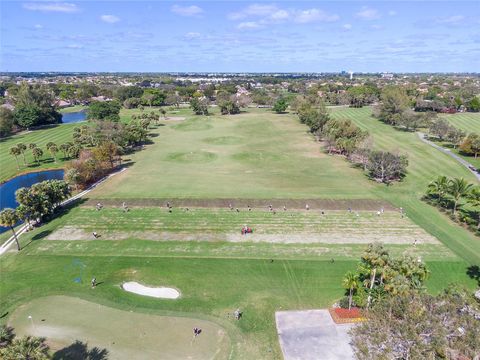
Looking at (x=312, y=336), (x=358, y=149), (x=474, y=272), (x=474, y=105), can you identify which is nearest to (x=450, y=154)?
(x=358, y=149)

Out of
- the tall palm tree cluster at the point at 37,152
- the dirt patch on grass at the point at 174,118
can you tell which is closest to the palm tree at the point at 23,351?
the tall palm tree cluster at the point at 37,152

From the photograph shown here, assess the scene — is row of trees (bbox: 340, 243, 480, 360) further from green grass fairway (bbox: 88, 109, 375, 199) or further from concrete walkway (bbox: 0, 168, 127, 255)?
concrete walkway (bbox: 0, 168, 127, 255)

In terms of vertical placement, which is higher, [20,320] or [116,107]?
[116,107]

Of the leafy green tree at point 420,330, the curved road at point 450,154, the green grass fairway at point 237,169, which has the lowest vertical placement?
the green grass fairway at point 237,169

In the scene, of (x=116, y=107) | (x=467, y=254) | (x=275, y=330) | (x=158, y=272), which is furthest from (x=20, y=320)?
(x=116, y=107)

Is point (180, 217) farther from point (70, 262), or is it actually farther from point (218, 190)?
point (70, 262)

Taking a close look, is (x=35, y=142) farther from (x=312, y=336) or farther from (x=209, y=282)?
(x=312, y=336)

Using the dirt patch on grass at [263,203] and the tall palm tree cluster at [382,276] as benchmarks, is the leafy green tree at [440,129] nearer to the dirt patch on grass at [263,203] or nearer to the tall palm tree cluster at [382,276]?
the dirt patch on grass at [263,203]
